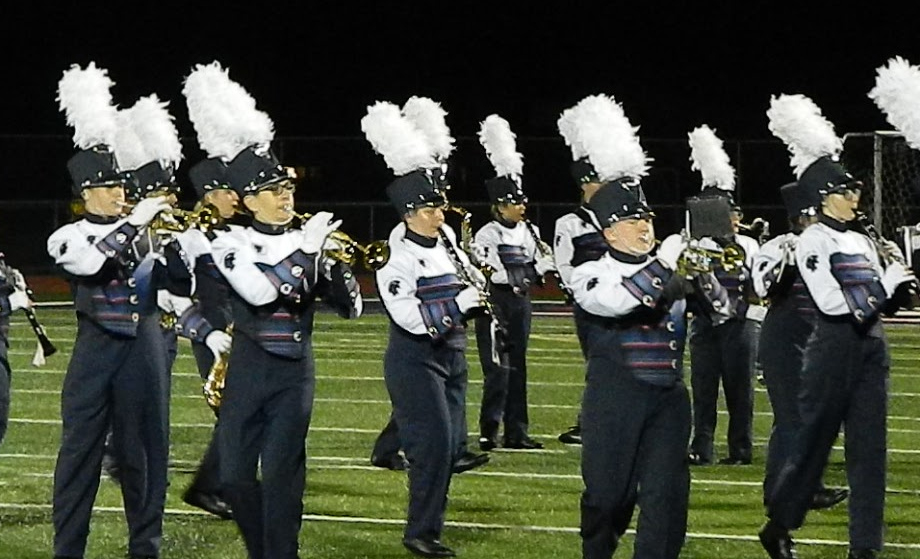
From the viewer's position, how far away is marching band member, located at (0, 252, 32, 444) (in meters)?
8.31

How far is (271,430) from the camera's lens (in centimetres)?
687

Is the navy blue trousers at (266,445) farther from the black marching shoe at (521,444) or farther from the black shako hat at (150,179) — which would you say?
the black marching shoe at (521,444)

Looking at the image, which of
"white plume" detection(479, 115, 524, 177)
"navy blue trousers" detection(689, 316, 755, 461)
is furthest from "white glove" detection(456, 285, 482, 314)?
"white plume" detection(479, 115, 524, 177)

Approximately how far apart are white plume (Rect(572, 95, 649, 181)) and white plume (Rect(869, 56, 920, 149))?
57.2 inches

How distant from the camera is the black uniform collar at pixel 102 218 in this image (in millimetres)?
7520

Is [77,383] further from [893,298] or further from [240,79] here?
[240,79]

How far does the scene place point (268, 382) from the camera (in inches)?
270

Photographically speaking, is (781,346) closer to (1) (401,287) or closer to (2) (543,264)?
(1) (401,287)

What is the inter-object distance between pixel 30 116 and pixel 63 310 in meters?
12.6

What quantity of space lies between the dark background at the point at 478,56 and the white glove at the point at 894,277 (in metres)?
25.5

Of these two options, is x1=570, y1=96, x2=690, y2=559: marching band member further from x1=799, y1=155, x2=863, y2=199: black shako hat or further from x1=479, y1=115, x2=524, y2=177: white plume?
x1=479, y1=115, x2=524, y2=177: white plume

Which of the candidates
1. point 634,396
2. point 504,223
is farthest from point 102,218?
point 504,223

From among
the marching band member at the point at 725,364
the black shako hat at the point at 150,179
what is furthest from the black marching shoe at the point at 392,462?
the black shako hat at the point at 150,179

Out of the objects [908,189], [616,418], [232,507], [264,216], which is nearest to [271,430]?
[232,507]
